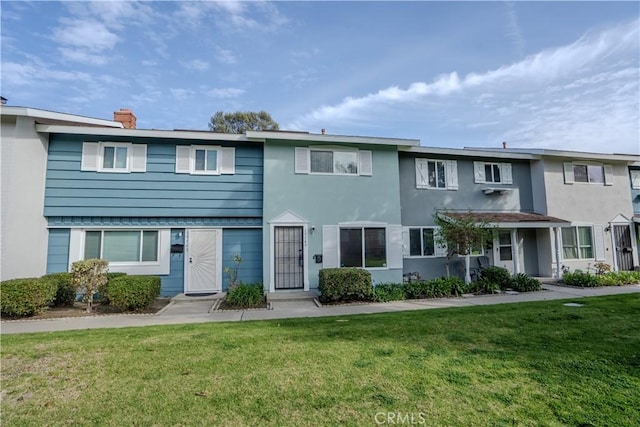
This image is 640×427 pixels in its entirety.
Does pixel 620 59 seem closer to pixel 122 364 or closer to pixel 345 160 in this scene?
pixel 345 160

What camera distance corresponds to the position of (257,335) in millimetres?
5562

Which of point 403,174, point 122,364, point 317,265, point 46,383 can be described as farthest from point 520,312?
point 46,383

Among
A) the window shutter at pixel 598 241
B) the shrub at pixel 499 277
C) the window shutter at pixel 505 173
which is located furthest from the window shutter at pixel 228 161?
the window shutter at pixel 598 241

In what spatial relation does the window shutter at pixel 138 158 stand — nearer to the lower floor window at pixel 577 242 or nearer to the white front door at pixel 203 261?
the white front door at pixel 203 261

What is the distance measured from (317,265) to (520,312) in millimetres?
5908

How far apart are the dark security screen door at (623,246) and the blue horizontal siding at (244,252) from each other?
53.0 ft

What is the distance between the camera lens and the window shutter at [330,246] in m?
10.7

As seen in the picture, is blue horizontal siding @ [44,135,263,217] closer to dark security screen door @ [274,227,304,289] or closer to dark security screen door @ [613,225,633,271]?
dark security screen door @ [274,227,304,289]

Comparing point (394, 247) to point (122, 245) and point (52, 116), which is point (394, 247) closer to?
point (122, 245)

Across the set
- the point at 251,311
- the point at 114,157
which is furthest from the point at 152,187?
the point at 251,311

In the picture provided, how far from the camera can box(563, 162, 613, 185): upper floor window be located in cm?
1397

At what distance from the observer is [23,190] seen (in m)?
9.17

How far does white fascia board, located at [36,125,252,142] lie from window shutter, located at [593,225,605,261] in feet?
51.4

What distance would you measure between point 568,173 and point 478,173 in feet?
14.2
